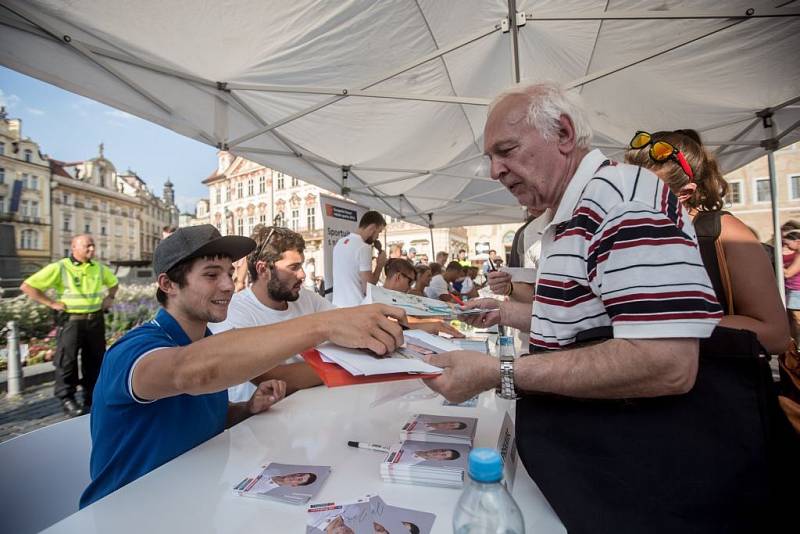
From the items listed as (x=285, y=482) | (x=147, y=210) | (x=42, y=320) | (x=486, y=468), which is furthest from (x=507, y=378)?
(x=147, y=210)

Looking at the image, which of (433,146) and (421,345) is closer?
(421,345)

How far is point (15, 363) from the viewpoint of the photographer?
19.1 feet

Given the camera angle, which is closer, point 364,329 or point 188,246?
point 364,329

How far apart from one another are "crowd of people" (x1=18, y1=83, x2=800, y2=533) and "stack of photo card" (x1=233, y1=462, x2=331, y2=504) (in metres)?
0.27

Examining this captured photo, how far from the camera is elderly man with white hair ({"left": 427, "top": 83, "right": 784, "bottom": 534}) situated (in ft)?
2.47

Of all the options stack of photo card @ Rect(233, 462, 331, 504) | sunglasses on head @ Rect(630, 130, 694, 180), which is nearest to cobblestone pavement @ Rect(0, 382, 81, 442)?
stack of photo card @ Rect(233, 462, 331, 504)

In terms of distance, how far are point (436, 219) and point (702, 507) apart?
10543mm

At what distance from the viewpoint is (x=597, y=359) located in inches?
32.1

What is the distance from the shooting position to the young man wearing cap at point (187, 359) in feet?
3.45

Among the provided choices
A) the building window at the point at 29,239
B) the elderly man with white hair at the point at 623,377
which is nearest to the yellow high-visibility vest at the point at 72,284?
the elderly man with white hair at the point at 623,377

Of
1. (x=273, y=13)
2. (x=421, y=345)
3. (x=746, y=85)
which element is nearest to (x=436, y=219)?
(x=746, y=85)

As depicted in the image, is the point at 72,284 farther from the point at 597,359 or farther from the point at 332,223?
the point at 597,359

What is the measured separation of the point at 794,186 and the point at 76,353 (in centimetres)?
4042

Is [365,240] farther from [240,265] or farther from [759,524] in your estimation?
[759,524]
